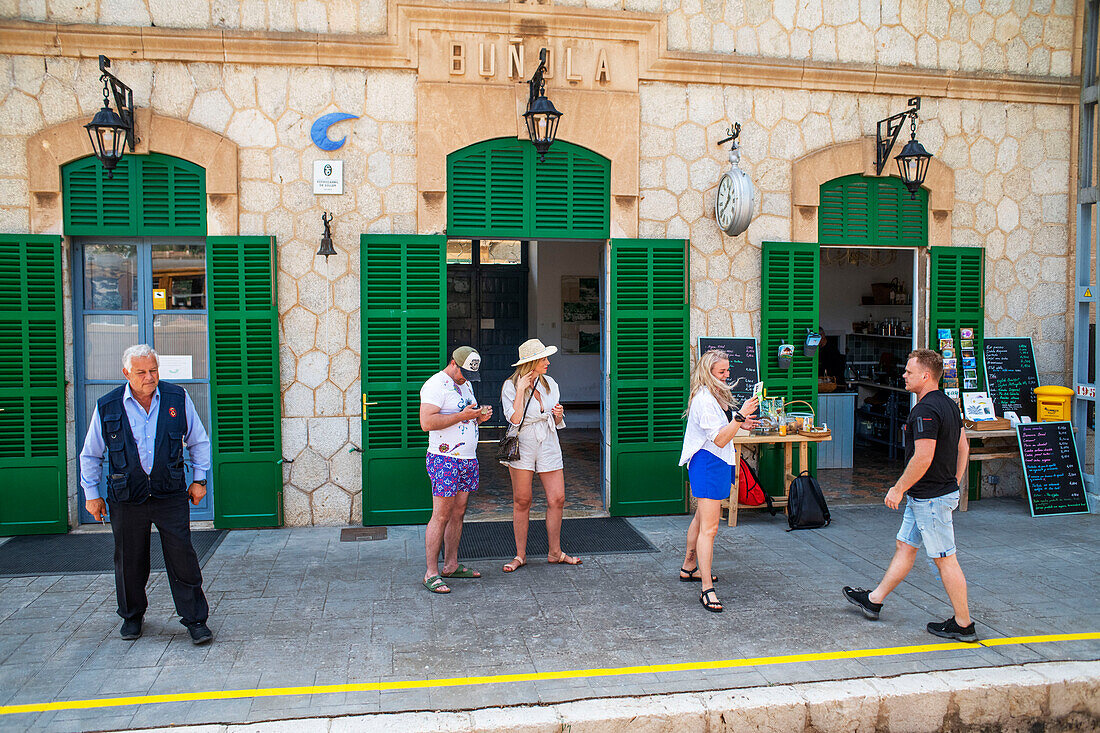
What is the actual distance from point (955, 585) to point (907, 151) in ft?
16.2

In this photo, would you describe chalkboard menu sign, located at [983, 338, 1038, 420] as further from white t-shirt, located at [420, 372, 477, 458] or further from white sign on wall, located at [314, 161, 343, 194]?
white sign on wall, located at [314, 161, 343, 194]

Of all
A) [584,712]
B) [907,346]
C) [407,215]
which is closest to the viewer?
[584,712]

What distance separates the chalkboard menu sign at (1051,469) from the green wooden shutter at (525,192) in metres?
5.21

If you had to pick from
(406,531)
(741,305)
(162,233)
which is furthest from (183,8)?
(741,305)

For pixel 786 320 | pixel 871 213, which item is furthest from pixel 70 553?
pixel 871 213

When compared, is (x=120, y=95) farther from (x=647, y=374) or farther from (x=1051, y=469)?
(x=1051, y=469)

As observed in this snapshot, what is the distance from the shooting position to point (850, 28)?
8.70 metres

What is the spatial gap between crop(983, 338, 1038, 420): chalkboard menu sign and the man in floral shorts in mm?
6242

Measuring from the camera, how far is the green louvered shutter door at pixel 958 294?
9023 mm

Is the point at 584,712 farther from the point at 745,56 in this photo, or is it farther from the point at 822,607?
the point at 745,56

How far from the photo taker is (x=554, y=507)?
6.68m

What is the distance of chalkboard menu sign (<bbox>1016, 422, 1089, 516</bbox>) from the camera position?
8617mm

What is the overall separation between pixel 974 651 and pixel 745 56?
6090 millimetres

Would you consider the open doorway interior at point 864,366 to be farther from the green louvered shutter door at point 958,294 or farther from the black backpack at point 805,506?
the black backpack at point 805,506
